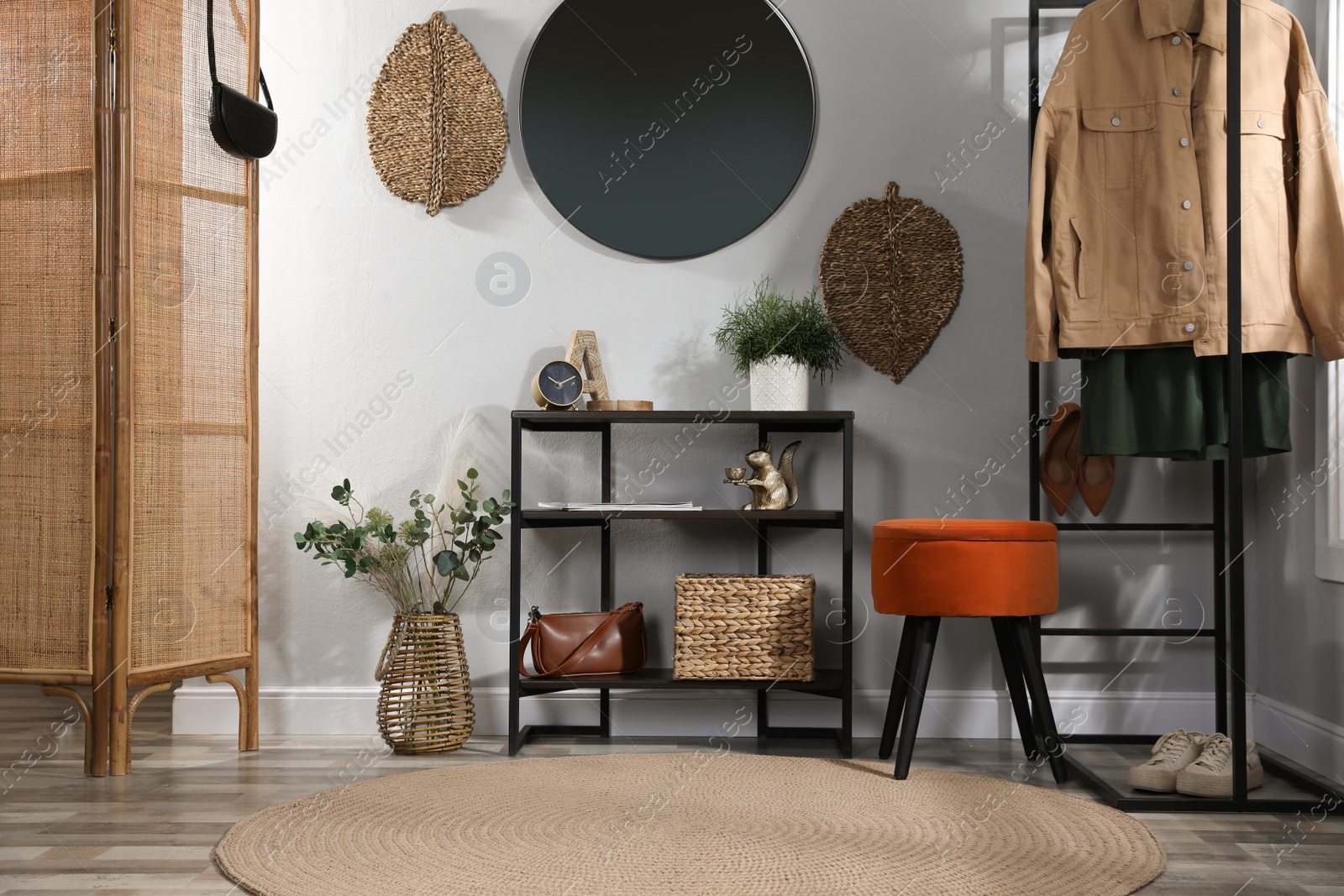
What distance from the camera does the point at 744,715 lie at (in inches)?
101

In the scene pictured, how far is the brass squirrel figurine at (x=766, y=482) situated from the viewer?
2.39 m

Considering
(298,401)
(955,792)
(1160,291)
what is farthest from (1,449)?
(1160,291)

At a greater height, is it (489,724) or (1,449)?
(1,449)

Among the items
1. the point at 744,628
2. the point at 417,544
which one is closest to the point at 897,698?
the point at 744,628

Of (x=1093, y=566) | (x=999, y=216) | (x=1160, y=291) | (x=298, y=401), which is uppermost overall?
(x=999, y=216)

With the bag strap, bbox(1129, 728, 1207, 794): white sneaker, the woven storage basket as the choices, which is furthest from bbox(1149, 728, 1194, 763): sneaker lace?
the bag strap

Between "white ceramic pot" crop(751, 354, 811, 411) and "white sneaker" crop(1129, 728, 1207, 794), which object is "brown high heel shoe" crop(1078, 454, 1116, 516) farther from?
"white ceramic pot" crop(751, 354, 811, 411)

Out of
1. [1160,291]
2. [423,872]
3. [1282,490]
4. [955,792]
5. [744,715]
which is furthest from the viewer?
[744,715]

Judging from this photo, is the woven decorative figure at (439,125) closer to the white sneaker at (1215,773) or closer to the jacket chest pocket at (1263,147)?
the jacket chest pocket at (1263,147)

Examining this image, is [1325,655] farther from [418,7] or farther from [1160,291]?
[418,7]

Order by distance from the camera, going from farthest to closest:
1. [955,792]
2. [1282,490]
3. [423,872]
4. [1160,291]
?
[1282,490]
[1160,291]
[955,792]
[423,872]

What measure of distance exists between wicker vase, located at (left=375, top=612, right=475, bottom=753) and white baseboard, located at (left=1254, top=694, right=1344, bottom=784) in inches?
76.9

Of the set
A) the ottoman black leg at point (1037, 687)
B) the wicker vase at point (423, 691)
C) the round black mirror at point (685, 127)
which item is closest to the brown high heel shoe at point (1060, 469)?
the ottoman black leg at point (1037, 687)

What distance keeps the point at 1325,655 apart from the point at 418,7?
111 inches
